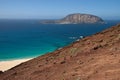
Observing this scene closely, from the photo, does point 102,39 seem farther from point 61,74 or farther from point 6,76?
point 6,76

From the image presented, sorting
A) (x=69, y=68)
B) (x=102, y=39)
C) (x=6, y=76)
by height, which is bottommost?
(x=6, y=76)

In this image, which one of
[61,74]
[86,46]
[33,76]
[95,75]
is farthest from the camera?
[86,46]

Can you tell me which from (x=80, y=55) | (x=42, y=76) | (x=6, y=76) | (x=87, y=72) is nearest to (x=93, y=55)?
(x=80, y=55)

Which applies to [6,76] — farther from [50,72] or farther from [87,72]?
[87,72]

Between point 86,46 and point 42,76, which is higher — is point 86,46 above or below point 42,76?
above

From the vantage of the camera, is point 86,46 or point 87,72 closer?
point 87,72

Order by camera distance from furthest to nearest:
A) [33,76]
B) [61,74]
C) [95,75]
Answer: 1. [33,76]
2. [61,74]
3. [95,75]
